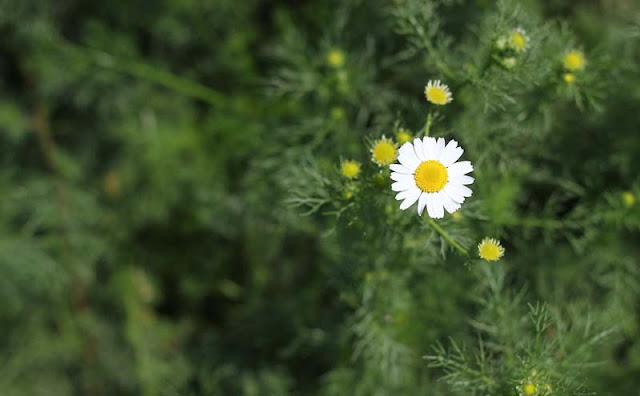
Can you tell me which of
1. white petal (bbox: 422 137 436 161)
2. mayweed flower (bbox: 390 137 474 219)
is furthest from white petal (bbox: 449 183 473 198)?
white petal (bbox: 422 137 436 161)

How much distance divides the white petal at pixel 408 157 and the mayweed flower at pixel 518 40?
1.93 ft

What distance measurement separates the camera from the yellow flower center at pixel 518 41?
211 cm

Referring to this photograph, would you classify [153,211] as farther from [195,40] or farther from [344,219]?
[344,219]

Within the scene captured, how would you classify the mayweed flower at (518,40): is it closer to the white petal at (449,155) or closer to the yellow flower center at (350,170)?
the white petal at (449,155)

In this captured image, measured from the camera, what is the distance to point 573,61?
238cm

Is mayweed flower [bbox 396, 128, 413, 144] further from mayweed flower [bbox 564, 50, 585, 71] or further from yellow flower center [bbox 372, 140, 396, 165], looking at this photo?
mayweed flower [bbox 564, 50, 585, 71]

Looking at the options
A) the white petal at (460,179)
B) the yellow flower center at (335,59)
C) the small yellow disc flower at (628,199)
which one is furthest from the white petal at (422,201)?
the small yellow disc flower at (628,199)

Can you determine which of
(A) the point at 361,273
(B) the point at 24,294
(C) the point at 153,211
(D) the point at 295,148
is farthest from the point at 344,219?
(B) the point at 24,294

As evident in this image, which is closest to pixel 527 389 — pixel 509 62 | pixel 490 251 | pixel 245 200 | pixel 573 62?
pixel 490 251

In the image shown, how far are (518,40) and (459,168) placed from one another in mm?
582

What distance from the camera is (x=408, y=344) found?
Answer: 2910 millimetres

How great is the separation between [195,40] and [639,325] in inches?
126

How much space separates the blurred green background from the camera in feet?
9.55

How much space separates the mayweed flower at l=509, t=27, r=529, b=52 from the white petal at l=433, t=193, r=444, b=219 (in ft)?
2.15
